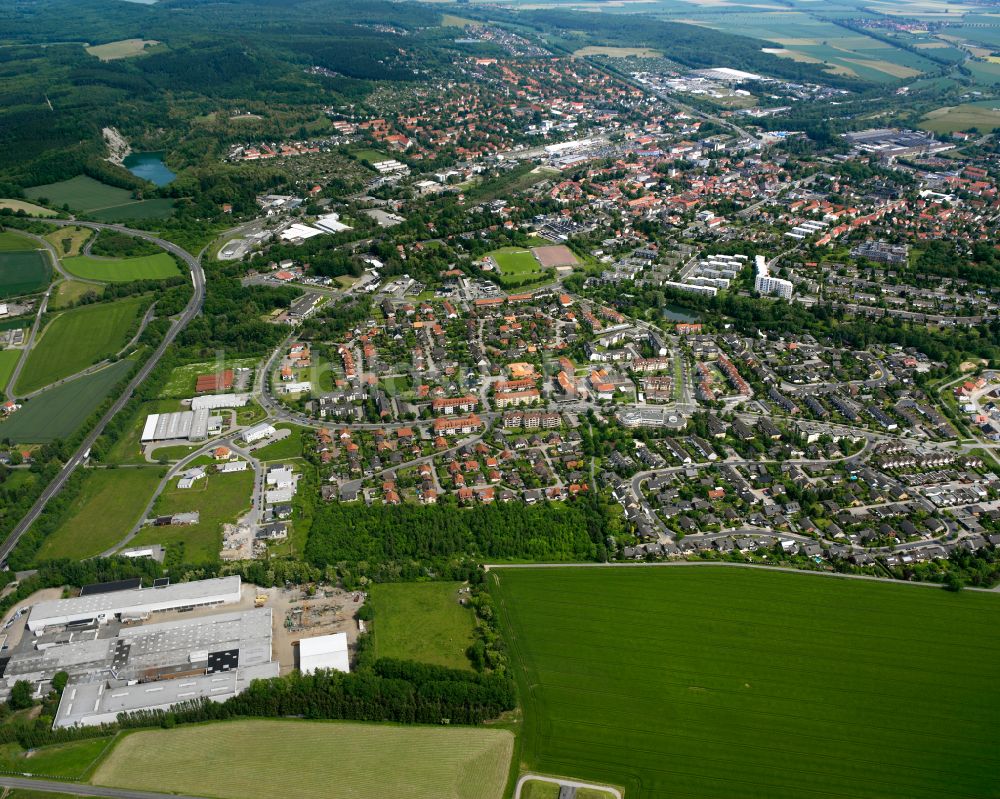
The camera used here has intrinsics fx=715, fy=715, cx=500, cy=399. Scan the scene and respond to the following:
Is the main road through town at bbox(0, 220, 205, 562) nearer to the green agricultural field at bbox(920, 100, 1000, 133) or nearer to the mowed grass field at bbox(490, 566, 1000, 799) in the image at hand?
the mowed grass field at bbox(490, 566, 1000, 799)

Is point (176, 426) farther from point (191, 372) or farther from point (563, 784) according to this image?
point (563, 784)

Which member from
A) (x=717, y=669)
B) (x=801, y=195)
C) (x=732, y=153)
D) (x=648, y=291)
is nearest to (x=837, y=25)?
(x=732, y=153)

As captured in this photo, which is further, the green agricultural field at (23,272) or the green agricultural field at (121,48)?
the green agricultural field at (121,48)

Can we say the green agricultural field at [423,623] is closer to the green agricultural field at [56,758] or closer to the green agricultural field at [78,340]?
the green agricultural field at [56,758]

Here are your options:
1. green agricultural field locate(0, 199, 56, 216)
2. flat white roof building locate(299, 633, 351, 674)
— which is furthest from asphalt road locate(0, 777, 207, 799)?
green agricultural field locate(0, 199, 56, 216)

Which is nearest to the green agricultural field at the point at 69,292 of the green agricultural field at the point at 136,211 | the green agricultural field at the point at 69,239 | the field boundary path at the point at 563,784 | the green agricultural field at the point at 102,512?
the green agricultural field at the point at 69,239
